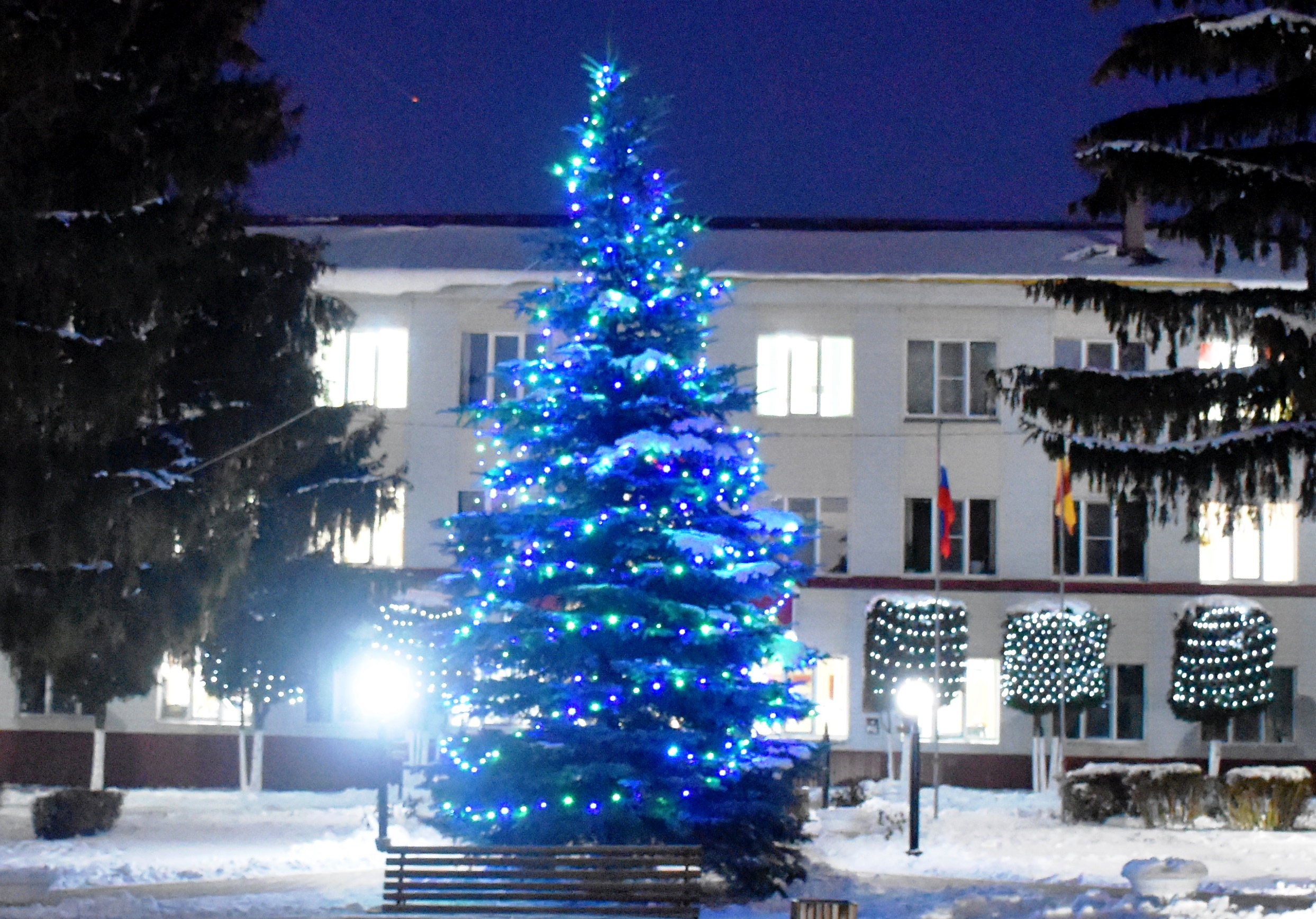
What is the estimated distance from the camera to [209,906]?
17078 millimetres

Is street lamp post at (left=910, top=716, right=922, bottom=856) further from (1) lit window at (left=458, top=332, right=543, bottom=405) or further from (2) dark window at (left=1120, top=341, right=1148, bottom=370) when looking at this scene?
(1) lit window at (left=458, top=332, right=543, bottom=405)

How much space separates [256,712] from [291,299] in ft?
29.4

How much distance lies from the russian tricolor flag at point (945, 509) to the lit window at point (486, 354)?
8905 mm

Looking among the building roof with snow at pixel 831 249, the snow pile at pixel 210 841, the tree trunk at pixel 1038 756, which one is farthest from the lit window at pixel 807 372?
the snow pile at pixel 210 841

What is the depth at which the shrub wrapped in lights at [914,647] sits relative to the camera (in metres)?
31.5

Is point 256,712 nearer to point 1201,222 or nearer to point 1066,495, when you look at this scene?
point 1066,495

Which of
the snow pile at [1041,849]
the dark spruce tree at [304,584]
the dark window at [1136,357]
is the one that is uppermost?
the dark window at [1136,357]

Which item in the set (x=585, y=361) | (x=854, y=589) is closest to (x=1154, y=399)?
(x=585, y=361)

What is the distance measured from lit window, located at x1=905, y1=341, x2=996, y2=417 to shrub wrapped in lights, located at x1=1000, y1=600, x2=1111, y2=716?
468 centimetres

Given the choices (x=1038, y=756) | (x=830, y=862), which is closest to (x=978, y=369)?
(x=1038, y=756)

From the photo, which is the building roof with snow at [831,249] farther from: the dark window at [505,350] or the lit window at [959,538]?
the lit window at [959,538]

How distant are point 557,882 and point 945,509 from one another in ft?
51.6

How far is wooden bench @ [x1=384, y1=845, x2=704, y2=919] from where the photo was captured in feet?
51.1

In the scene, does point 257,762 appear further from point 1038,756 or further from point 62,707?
point 1038,756
